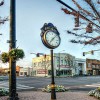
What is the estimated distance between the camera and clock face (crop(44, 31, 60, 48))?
8.56 metres

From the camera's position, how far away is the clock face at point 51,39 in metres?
8.56

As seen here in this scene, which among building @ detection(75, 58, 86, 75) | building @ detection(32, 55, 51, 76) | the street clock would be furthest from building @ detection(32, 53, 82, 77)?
the street clock

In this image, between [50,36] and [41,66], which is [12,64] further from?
[41,66]

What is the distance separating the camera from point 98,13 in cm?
1334

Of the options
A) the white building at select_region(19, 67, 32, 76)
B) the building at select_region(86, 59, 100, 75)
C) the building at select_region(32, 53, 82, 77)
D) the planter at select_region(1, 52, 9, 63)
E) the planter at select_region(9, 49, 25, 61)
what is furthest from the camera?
the white building at select_region(19, 67, 32, 76)

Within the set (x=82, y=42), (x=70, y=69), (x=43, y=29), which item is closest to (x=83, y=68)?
(x=70, y=69)

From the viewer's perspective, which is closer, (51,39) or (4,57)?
(4,57)

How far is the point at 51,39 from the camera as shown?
28.5 feet

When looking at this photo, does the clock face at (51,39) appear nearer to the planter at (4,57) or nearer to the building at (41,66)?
the planter at (4,57)

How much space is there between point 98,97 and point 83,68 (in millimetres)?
106383

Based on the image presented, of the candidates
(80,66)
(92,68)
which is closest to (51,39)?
(80,66)

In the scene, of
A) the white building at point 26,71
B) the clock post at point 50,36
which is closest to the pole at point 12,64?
the clock post at point 50,36

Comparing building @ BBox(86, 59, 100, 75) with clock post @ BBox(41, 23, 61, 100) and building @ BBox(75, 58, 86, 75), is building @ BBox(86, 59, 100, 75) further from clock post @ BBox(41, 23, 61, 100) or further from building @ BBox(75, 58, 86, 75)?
clock post @ BBox(41, 23, 61, 100)

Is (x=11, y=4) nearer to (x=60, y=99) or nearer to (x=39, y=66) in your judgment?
(x=60, y=99)
